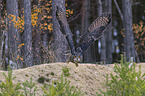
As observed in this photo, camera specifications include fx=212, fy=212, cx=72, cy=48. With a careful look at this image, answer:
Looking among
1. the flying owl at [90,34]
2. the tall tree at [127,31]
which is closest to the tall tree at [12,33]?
the flying owl at [90,34]

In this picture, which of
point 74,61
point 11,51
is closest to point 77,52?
point 74,61

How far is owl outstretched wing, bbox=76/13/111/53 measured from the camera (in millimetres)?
6899

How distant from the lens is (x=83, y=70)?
7.44 metres

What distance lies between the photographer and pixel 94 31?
695cm

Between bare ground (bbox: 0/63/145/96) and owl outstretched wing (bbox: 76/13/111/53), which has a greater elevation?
owl outstretched wing (bbox: 76/13/111/53)

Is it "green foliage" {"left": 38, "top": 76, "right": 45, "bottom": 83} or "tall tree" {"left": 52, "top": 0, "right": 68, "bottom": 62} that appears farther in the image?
"tall tree" {"left": 52, "top": 0, "right": 68, "bottom": 62}

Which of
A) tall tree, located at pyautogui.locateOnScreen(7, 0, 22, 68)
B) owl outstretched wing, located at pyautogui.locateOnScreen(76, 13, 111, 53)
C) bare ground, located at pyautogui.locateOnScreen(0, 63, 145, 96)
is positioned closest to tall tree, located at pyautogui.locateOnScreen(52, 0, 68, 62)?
bare ground, located at pyautogui.locateOnScreen(0, 63, 145, 96)

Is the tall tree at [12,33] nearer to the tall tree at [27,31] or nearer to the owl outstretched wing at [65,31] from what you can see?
the tall tree at [27,31]

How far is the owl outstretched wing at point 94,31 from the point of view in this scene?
6.90 meters

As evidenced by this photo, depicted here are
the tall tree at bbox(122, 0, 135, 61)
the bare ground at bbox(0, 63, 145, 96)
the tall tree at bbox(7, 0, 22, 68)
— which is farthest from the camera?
the tall tree at bbox(122, 0, 135, 61)

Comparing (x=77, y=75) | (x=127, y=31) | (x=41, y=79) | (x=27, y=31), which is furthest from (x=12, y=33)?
(x=127, y=31)

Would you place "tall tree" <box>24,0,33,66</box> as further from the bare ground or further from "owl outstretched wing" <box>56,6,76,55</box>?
"owl outstretched wing" <box>56,6,76,55</box>

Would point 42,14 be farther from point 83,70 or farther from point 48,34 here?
point 83,70

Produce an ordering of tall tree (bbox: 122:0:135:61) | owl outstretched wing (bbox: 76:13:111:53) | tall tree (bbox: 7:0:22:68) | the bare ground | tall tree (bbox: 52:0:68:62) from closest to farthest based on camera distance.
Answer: the bare ground → owl outstretched wing (bbox: 76:13:111:53) → tall tree (bbox: 52:0:68:62) → tall tree (bbox: 7:0:22:68) → tall tree (bbox: 122:0:135:61)
